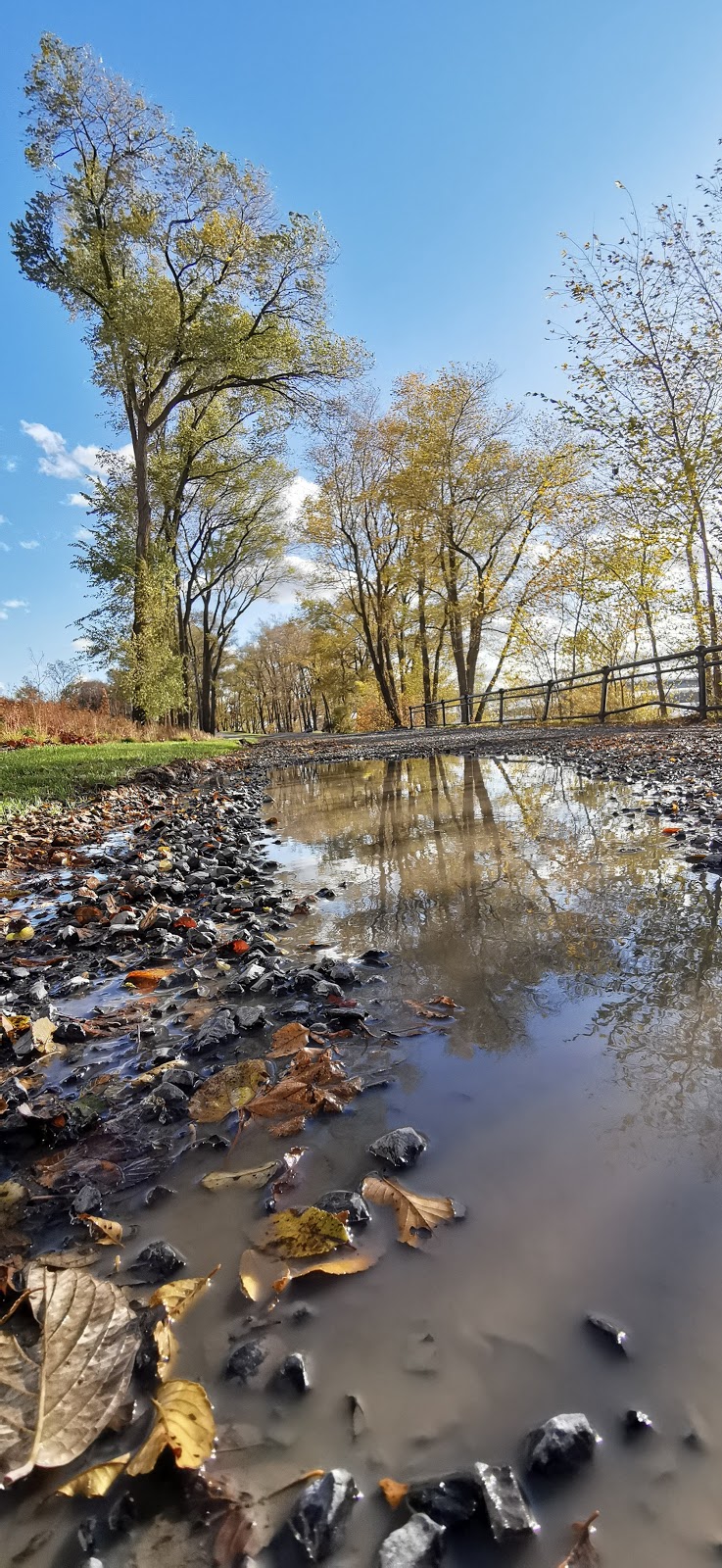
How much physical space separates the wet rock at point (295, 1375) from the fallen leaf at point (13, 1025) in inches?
62.8

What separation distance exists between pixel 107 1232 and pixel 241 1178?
291 millimetres

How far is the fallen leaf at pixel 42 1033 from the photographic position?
2145 millimetres

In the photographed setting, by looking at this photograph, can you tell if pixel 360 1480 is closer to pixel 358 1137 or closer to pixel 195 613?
pixel 358 1137

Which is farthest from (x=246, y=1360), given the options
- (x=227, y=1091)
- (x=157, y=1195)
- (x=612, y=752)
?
(x=612, y=752)

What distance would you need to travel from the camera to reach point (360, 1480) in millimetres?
844

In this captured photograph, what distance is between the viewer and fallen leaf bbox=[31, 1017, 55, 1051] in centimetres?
214

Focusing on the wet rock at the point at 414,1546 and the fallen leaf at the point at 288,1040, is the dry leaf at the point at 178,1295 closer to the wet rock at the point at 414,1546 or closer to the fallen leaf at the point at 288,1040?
the wet rock at the point at 414,1546

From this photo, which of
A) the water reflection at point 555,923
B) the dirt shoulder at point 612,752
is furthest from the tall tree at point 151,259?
the water reflection at point 555,923

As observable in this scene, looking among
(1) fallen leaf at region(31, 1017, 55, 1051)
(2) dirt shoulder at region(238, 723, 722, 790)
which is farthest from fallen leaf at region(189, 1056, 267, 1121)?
(2) dirt shoulder at region(238, 723, 722, 790)

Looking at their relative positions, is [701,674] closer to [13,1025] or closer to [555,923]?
[555,923]

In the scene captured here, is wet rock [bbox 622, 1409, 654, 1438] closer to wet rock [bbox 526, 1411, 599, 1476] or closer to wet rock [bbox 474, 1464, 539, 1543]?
wet rock [bbox 526, 1411, 599, 1476]

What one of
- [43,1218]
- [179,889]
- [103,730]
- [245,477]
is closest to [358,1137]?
[43,1218]

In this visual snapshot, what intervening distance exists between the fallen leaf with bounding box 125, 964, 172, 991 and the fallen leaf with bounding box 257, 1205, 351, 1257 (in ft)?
4.94

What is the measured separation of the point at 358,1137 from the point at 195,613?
4409 centimetres
